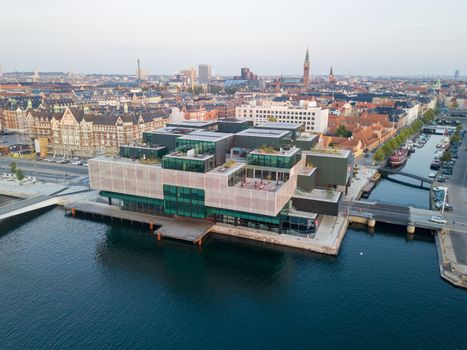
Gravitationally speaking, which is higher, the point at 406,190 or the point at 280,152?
the point at 280,152

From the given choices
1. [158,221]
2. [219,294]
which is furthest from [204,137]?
[219,294]

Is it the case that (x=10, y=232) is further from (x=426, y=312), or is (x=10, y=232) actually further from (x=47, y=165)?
(x=426, y=312)

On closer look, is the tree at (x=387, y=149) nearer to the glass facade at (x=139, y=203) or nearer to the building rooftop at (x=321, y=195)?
the building rooftop at (x=321, y=195)

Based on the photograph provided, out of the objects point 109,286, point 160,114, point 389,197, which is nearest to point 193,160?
point 109,286

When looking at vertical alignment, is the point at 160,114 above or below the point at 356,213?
above

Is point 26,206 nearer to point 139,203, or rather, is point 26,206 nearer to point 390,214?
point 139,203

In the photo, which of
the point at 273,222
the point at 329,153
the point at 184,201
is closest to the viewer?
the point at 273,222
